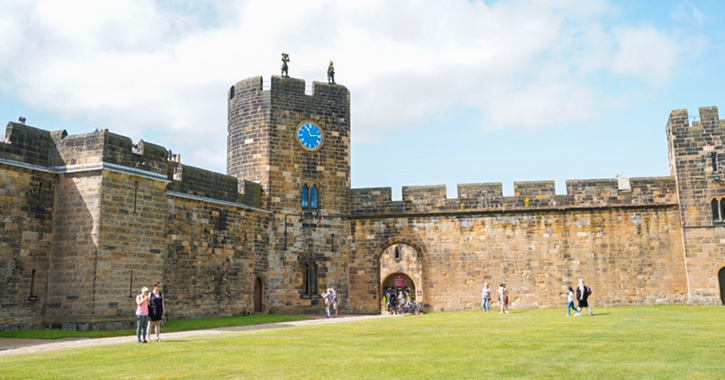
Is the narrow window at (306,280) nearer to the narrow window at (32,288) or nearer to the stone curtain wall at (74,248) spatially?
the stone curtain wall at (74,248)

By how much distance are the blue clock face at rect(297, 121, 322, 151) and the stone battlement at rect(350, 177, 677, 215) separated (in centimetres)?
293

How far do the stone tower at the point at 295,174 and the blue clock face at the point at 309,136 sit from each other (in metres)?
0.10

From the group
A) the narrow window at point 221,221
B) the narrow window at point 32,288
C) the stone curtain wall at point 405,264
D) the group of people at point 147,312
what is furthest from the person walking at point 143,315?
the stone curtain wall at point 405,264

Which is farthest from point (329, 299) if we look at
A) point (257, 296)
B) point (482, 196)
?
point (482, 196)

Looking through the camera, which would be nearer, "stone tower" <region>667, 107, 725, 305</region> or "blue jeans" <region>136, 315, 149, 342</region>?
"blue jeans" <region>136, 315, 149, 342</region>

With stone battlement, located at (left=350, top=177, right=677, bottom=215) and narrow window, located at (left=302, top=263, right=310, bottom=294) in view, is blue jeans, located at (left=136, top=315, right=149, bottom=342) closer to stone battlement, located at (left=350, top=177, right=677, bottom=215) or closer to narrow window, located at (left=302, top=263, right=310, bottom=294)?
narrow window, located at (left=302, top=263, right=310, bottom=294)

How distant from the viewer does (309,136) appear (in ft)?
95.5

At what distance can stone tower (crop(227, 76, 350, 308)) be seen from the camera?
27.8 m

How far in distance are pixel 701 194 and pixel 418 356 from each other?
2139 cm

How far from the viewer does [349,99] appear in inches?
1217

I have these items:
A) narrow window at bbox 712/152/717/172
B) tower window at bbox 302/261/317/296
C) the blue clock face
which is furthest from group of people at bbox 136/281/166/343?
narrow window at bbox 712/152/717/172

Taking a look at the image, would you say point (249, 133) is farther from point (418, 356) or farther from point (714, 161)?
point (714, 161)

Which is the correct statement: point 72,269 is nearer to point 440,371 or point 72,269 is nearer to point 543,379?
point 440,371

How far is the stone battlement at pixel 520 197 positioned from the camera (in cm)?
2788
